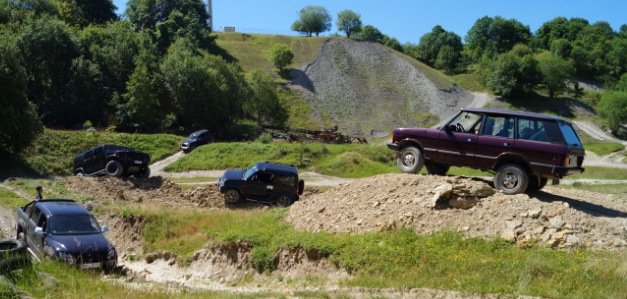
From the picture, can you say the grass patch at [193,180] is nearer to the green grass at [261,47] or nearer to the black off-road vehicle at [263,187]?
the black off-road vehicle at [263,187]

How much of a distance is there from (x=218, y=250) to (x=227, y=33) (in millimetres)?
99402

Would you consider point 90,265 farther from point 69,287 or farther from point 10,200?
point 10,200

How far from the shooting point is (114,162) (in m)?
28.8

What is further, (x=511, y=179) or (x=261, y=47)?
(x=261, y=47)

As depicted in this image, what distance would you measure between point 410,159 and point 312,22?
367 ft

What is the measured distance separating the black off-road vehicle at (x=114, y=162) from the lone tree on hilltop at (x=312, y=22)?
9918 centimetres

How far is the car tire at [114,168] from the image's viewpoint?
1132 inches

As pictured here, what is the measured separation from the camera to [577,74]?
104 meters

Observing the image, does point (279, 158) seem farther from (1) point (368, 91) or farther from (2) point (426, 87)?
(2) point (426, 87)

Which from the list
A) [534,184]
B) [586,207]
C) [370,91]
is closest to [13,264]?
[534,184]

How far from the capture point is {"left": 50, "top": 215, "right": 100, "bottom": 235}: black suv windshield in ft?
47.4

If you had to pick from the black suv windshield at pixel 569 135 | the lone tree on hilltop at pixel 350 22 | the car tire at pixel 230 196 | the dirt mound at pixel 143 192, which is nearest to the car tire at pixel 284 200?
the car tire at pixel 230 196

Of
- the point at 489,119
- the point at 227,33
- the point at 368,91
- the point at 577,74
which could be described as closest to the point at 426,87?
the point at 368,91

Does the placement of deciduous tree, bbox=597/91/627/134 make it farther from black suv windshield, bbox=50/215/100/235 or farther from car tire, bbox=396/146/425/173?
black suv windshield, bbox=50/215/100/235
